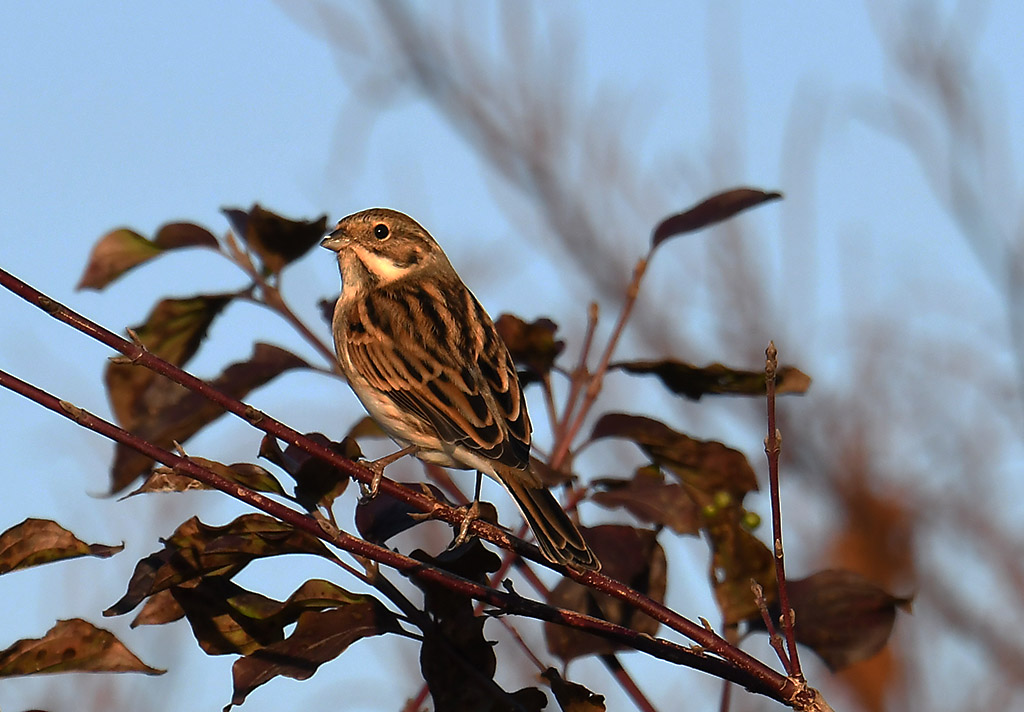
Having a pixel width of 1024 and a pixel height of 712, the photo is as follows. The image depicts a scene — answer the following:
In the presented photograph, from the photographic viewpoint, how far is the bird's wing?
4.44 m

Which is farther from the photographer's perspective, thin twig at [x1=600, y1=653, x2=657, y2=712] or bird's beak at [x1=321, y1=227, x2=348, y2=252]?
bird's beak at [x1=321, y1=227, x2=348, y2=252]

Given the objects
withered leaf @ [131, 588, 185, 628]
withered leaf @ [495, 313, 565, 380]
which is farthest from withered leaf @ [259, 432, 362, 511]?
withered leaf @ [495, 313, 565, 380]

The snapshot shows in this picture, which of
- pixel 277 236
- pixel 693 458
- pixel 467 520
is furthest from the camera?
pixel 277 236

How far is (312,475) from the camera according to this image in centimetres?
325

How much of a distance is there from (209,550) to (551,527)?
0.91m

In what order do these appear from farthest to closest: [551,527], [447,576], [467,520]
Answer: [551,527], [467,520], [447,576]

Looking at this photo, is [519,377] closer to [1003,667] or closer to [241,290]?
[241,290]

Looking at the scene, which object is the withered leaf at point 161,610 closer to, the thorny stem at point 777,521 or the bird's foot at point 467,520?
the bird's foot at point 467,520

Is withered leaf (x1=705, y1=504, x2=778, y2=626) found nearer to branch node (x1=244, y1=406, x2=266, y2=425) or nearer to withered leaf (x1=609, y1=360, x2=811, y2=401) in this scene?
withered leaf (x1=609, y1=360, x2=811, y2=401)

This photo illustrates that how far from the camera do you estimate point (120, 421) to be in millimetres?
4285

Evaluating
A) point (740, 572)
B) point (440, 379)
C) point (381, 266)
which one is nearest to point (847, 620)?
point (740, 572)

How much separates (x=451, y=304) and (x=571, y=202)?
13.0 feet

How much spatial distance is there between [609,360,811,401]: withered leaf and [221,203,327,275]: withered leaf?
1.10 metres

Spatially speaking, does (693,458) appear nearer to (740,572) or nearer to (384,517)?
(740,572)
